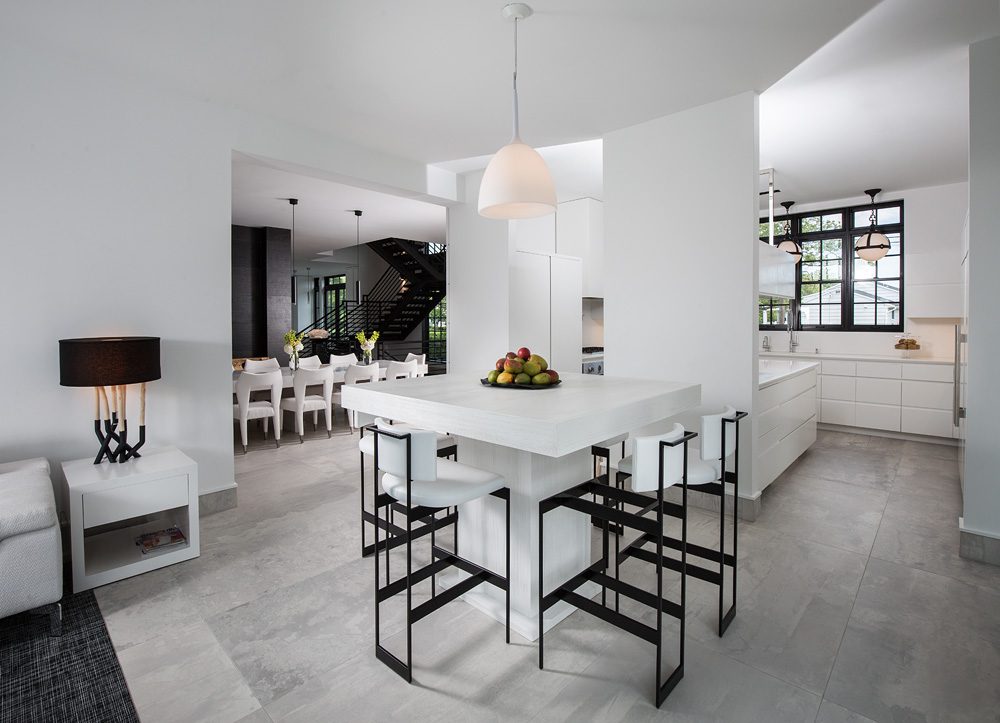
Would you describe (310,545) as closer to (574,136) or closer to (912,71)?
(574,136)

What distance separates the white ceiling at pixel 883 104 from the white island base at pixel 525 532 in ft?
8.48

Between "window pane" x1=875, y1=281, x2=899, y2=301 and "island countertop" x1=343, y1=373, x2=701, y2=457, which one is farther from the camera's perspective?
"window pane" x1=875, y1=281, x2=899, y2=301

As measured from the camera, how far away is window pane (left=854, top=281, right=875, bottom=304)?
20.0 feet

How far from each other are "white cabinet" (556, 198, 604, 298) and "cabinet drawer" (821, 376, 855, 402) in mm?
2722

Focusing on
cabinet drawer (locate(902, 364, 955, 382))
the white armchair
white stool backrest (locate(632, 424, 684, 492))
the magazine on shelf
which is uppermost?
cabinet drawer (locate(902, 364, 955, 382))

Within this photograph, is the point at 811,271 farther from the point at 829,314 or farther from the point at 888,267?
the point at 888,267

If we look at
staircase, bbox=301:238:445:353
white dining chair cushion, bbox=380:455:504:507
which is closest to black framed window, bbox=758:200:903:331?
white dining chair cushion, bbox=380:455:504:507

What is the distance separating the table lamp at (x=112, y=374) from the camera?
102 inches

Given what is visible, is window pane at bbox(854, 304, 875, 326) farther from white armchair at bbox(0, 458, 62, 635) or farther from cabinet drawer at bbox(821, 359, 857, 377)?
white armchair at bbox(0, 458, 62, 635)

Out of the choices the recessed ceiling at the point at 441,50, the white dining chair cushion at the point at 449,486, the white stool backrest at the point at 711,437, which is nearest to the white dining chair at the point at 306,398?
the recessed ceiling at the point at 441,50

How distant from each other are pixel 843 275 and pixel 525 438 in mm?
6253

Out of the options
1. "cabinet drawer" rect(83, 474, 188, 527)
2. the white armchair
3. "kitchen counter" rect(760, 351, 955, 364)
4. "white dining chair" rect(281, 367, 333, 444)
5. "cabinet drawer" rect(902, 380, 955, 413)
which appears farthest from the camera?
"white dining chair" rect(281, 367, 333, 444)

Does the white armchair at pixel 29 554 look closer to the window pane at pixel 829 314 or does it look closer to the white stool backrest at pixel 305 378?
the white stool backrest at pixel 305 378

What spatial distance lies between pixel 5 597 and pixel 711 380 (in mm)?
3702
